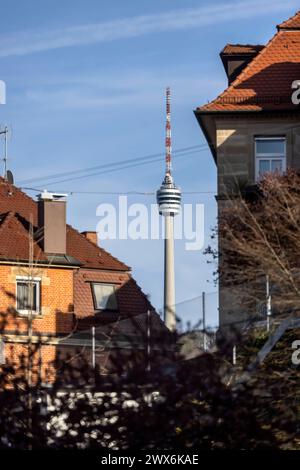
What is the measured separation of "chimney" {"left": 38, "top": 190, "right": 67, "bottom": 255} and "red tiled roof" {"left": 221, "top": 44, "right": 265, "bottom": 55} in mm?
9498

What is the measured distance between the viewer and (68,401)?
15.4 m

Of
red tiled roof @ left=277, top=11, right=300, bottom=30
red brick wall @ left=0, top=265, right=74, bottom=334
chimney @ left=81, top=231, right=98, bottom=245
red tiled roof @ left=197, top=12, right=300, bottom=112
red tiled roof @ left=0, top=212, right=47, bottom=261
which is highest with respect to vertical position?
red tiled roof @ left=277, top=11, right=300, bottom=30

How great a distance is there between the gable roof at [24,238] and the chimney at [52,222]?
1.24 feet

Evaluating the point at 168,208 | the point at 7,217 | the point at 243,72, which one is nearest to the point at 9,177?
the point at 7,217

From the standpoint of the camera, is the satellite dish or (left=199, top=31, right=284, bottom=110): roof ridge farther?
the satellite dish

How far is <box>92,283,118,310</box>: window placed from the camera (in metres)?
51.1

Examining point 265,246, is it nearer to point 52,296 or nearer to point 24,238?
point 52,296

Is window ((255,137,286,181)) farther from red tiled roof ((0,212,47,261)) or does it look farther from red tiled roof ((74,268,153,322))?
red tiled roof ((74,268,153,322))

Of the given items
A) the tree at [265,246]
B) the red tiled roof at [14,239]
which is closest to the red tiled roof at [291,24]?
the tree at [265,246]

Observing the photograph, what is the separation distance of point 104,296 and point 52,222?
3236 millimetres

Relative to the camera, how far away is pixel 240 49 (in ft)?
144

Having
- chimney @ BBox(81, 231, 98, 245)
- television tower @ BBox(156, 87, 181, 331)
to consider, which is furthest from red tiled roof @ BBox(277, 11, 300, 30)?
television tower @ BBox(156, 87, 181, 331)

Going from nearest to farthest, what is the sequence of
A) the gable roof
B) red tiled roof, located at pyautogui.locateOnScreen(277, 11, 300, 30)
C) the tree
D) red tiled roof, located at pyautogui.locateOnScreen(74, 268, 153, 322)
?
1. the tree
2. red tiled roof, located at pyautogui.locateOnScreen(277, 11, 300, 30)
3. the gable roof
4. red tiled roof, located at pyautogui.locateOnScreen(74, 268, 153, 322)
